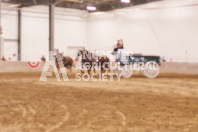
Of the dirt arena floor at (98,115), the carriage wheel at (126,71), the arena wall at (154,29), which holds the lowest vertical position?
the dirt arena floor at (98,115)

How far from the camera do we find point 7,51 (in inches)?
1432

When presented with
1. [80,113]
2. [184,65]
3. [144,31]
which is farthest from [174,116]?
[144,31]

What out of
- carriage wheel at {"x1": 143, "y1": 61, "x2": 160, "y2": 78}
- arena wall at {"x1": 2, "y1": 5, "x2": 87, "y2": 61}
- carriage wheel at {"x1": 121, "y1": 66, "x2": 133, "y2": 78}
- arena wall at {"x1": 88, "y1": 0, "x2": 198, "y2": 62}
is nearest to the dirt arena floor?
carriage wheel at {"x1": 143, "y1": 61, "x2": 160, "y2": 78}

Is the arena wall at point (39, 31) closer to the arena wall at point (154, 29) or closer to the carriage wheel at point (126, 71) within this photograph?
the arena wall at point (154, 29)

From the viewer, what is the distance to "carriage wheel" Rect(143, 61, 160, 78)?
60.4 ft

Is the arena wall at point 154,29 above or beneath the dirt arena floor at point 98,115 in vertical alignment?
above

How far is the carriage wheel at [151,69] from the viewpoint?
18.4m

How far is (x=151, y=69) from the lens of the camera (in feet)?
62.5

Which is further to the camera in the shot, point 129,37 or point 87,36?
point 87,36

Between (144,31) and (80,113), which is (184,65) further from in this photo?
(80,113)

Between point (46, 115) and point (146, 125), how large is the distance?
2093 millimetres

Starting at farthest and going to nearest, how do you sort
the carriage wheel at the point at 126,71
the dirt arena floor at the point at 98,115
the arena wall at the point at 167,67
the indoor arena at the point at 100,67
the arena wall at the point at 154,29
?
the arena wall at the point at 154,29 < the arena wall at the point at 167,67 < the carriage wheel at the point at 126,71 < the indoor arena at the point at 100,67 < the dirt arena floor at the point at 98,115

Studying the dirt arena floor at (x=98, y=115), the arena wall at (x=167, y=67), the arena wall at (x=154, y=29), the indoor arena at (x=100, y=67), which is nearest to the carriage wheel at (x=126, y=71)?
the indoor arena at (x=100, y=67)

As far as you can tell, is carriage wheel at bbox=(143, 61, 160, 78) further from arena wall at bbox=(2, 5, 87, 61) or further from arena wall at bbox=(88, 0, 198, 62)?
arena wall at bbox=(2, 5, 87, 61)
